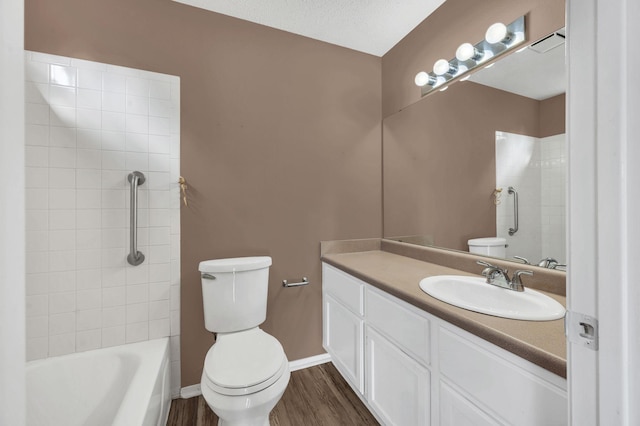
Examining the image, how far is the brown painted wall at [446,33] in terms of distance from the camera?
1225 millimetres

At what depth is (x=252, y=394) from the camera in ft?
3.72

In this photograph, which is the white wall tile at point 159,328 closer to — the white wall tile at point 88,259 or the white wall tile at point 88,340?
the white wall tile at point 88,340

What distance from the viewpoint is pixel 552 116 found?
1169mm

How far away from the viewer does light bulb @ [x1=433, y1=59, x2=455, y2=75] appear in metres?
1.66

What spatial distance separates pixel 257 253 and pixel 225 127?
0.87 metres

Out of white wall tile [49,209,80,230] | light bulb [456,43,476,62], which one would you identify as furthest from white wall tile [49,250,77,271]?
light bulb [456,43,476,62]

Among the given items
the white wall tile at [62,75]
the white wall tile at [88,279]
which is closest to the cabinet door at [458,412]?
the white wall tile at [88,279]

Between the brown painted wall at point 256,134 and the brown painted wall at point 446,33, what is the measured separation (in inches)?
6.8

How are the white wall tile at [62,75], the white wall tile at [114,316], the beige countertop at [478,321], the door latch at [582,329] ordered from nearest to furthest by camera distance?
1. the door latch at [582,329]
2. the beige countertop at [478,321]
3. the white wall tile at [62,75]
4. the white wall tile at [114,316]

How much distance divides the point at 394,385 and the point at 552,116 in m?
1.39

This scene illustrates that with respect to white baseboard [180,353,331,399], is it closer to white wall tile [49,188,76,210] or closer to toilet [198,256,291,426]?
toilet [198,256,291,426]

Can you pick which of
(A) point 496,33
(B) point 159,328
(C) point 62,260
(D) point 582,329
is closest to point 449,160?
(A) point 496,33

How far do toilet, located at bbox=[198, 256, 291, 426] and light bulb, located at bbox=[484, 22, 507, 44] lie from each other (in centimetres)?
173

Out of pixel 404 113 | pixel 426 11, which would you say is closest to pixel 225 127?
pixel 404 113
